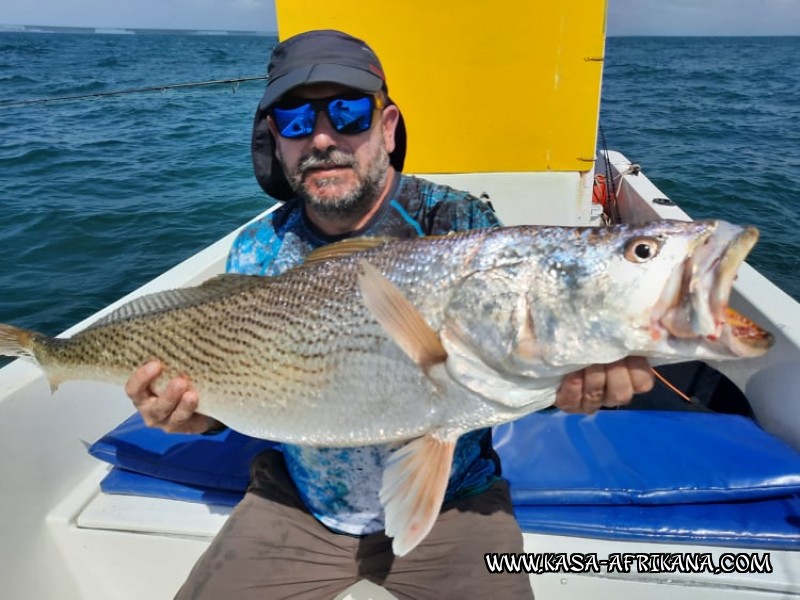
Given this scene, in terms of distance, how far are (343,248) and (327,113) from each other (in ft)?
1.97

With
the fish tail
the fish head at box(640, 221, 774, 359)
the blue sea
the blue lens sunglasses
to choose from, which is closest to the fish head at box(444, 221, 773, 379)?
the fish head at box(640, 221, 774, 359)

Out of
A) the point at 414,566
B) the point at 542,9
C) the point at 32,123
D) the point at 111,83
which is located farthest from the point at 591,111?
the point at 111,83

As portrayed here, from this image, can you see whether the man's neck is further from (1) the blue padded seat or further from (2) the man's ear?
(1) the blue padded seat

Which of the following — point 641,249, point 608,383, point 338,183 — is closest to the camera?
point 641,249

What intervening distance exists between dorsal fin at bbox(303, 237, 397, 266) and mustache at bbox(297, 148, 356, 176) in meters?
0.44

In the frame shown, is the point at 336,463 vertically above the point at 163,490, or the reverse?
the point at 336,463

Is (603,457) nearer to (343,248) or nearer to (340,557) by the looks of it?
(340,557)

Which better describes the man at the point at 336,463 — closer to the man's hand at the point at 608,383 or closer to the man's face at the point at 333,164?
the man's face at the point at 333,164

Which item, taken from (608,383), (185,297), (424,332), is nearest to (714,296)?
(608,383)

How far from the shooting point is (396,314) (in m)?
1.62

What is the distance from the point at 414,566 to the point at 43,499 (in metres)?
1.80

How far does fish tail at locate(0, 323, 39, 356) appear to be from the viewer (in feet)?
7.48

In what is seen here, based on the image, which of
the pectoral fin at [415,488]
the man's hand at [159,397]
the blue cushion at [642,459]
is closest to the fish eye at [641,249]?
the pectoral fin at [415,488]

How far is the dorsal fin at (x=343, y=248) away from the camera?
1.92 meters
